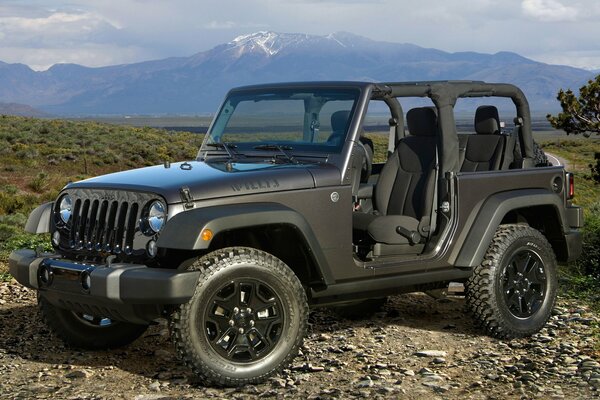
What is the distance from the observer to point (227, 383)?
5629mm

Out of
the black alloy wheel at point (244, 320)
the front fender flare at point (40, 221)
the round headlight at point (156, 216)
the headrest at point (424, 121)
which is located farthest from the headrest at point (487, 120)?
the front fender flare at point (40, 221)

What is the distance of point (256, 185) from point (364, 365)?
1.43 meters

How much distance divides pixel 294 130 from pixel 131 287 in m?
1.97

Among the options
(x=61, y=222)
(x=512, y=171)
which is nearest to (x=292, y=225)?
(x=61, y=222)

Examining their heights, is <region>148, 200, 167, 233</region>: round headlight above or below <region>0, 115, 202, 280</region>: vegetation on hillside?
above

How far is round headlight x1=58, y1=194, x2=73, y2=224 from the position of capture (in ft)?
20.7

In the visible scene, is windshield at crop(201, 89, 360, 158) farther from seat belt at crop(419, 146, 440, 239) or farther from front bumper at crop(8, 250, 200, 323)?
front bumper at crop(8, 250, 200, 323)

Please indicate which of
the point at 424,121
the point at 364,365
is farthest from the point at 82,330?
the point at 424,121

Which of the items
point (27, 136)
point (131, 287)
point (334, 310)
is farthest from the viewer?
point (27, 136)

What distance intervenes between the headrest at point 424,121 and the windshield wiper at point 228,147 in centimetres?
141

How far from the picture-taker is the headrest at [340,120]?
645 centimetres

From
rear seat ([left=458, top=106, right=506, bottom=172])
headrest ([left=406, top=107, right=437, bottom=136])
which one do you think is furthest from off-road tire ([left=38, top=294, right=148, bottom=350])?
rear seat ([left=458, top=106, right=506, bottom=172])

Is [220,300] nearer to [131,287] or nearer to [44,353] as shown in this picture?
[131,287]

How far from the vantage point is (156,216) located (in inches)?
221
